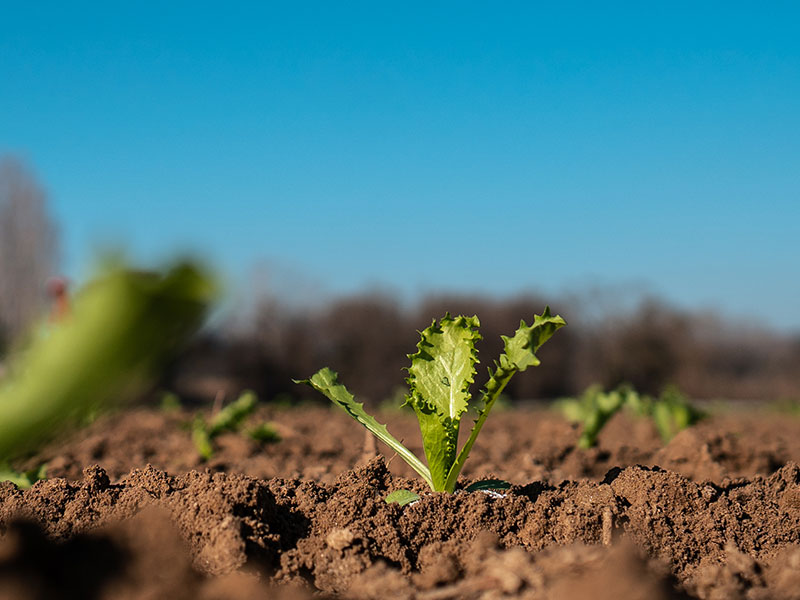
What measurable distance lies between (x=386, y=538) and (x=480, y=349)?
75.4 feet

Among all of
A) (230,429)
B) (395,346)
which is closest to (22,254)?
(395,346)

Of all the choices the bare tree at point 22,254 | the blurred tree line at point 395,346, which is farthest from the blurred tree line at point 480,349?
the bare tree at point 22,254

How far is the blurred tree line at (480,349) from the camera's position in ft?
83.0

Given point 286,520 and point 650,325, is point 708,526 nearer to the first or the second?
point 286,520

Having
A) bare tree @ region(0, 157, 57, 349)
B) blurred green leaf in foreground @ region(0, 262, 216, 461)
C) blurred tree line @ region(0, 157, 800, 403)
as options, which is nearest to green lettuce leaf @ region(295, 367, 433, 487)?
blurred green leaf in foreground @ region(0, 262, 216, 461)

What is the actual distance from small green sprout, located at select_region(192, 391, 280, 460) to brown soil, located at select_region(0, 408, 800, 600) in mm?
2263

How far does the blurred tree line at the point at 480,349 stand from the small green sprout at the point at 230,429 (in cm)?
1579

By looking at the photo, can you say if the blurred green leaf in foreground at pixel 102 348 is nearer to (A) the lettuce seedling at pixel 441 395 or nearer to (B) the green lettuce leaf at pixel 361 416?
(A) the lettuce seedling at pixel 441 395

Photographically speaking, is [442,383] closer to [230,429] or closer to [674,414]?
[230,429]

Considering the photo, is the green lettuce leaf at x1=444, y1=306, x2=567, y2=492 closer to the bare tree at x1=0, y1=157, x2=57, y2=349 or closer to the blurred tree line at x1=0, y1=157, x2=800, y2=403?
the blurred tree line at x1=0, y1=157, x2=800, y2=403

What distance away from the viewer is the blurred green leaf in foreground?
0.99m

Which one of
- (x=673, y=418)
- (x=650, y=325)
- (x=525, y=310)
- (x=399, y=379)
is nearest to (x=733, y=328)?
(x=650, y=325)

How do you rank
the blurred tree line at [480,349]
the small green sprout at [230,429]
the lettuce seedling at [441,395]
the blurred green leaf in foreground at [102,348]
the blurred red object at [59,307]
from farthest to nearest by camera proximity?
the blurred tree line at [480,349] < the small green sprout at [230,429] < the lettuce seedling at [441,395] < the blurred red object at [59,307] < the blurred green leaf in foreground at [102,348]

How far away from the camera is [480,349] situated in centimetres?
2528
